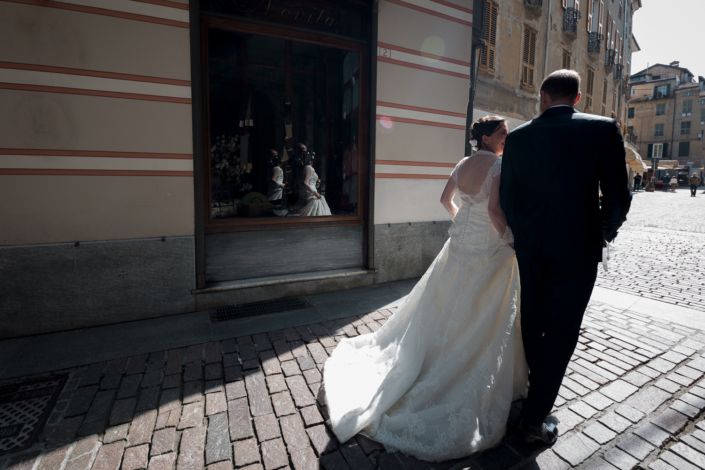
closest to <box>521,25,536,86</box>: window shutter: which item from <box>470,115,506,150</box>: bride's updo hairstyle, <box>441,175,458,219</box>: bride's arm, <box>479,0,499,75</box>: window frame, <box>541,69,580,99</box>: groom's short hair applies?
<box>479,0,499,75</box>: window frame

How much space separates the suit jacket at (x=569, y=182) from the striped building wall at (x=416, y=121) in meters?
3.73

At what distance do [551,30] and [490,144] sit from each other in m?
14.5

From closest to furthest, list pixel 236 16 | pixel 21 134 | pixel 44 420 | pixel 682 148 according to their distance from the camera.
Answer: pixel 44 420 < pixel 21 134 < pixel 236 16 < pixel 682 148

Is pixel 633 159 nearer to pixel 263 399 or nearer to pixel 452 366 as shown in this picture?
pixel 452 366

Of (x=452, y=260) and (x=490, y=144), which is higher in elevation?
(x=490, y=144)

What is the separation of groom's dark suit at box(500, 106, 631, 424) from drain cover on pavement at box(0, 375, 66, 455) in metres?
3.28

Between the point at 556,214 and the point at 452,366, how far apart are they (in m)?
1.24

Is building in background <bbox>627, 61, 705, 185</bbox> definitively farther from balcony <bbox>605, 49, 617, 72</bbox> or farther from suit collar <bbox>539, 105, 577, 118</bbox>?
suit collar <bbox>539, 105, 577, 118</bbox>

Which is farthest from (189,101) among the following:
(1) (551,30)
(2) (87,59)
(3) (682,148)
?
(3) (682,148)

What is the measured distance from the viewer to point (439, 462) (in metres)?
2.32

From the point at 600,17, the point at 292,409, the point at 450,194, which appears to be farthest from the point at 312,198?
the point at 600,17

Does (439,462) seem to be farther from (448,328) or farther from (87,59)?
(87,59)

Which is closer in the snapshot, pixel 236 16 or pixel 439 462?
pixel 439 462

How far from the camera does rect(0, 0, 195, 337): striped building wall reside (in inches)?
155
